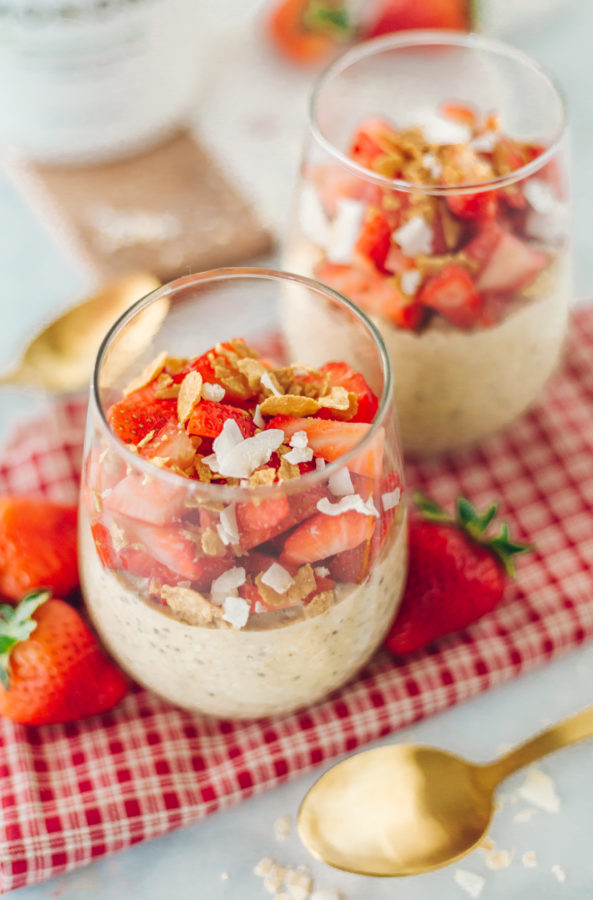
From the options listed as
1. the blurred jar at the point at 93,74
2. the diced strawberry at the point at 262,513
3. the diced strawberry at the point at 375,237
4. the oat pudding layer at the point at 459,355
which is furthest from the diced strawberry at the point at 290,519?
the blurred jar at the point at 93,74

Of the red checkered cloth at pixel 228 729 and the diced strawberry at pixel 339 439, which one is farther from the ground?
the diced strawberry at pixel 339 439

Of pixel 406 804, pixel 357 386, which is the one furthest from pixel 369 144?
pixel 406 804

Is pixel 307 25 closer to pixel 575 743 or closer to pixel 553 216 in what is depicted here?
pixel 553 216

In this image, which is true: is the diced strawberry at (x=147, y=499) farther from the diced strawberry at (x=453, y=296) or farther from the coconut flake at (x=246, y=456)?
the diced strawberry at (x=453, y=296)

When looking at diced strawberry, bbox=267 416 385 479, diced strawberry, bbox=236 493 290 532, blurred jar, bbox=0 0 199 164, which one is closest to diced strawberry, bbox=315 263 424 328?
diced strawberry, bbox=267 416 385 479

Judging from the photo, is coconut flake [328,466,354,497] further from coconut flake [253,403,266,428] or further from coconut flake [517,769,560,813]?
coconut flake [517,769,560,813]

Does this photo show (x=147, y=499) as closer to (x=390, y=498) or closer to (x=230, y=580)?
(x=230, y=580)
